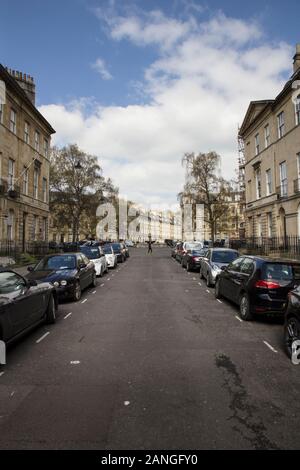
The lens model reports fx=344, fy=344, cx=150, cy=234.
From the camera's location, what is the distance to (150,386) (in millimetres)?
4492

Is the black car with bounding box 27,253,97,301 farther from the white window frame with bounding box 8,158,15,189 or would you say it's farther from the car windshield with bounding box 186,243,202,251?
the white window frame with bounding box 8,158,15,189

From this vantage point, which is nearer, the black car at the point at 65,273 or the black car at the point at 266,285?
the black car at the point at 266,285

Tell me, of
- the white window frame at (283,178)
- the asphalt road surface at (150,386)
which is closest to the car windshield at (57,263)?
the asphalt road surface at (150,386)

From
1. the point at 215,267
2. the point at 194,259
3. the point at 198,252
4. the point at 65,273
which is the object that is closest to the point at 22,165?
the point at 198,252

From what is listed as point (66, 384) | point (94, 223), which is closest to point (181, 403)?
point (66, 384)

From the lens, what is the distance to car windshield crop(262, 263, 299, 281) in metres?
7.86

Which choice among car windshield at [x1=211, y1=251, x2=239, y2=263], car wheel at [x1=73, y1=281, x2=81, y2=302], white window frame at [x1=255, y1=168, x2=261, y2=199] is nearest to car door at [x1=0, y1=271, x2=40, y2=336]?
car wheel at [x1=73, y1=281, x2=81, y2=302]

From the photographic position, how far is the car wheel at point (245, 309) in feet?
26.7

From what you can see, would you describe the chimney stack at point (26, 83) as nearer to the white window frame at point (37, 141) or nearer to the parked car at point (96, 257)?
the white window frame at point (37, 141)

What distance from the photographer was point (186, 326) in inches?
304

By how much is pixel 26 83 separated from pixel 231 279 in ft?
113

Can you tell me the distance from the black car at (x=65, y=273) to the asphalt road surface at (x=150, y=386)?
2.03m

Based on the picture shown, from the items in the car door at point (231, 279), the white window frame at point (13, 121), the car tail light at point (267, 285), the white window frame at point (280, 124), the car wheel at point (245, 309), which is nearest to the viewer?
the car tail light at point (267, 285)

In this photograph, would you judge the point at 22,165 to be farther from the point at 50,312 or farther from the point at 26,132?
the point at 50,312
